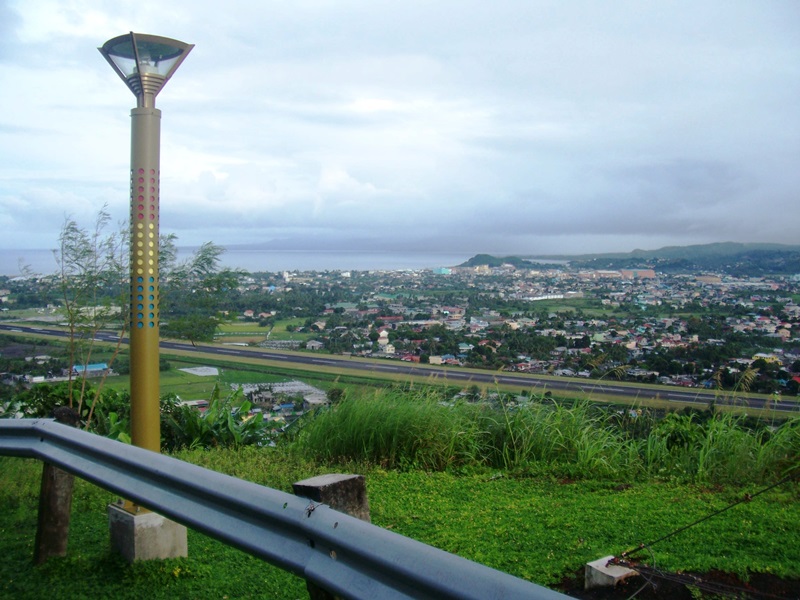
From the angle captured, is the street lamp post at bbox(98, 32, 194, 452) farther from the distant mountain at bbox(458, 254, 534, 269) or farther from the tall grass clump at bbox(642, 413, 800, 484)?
the distant mountain at bbox(458, 254, 534, 269)

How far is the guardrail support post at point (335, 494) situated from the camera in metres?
2.51

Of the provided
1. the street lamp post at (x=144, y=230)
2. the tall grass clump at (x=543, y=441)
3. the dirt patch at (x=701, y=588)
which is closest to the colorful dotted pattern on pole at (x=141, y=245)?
the street lamp post at (x=144, y=230)

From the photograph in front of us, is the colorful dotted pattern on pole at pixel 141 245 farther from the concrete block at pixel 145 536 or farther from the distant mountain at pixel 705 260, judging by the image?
the distant mountain at pixel 705 260

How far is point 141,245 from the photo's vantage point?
14.6 feet

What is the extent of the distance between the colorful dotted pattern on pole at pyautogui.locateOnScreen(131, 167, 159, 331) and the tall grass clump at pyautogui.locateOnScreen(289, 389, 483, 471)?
117 inches

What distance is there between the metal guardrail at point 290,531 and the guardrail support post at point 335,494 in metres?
0.05

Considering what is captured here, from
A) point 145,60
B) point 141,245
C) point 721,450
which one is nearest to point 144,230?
point 141,245

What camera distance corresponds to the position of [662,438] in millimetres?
7051

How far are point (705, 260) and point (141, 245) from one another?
21.9m

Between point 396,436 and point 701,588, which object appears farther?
point 396,436

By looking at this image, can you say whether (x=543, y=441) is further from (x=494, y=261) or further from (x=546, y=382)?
(x=494, y=261)

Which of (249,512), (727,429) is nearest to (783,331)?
(727,429)

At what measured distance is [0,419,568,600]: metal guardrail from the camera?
1972 millimetres

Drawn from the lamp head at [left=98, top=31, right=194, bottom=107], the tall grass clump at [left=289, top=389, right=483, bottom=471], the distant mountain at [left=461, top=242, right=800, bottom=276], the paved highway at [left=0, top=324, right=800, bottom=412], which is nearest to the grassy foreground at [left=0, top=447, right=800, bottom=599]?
the tall grass clump at [left=289, top=389, right=483, bottom=471]
